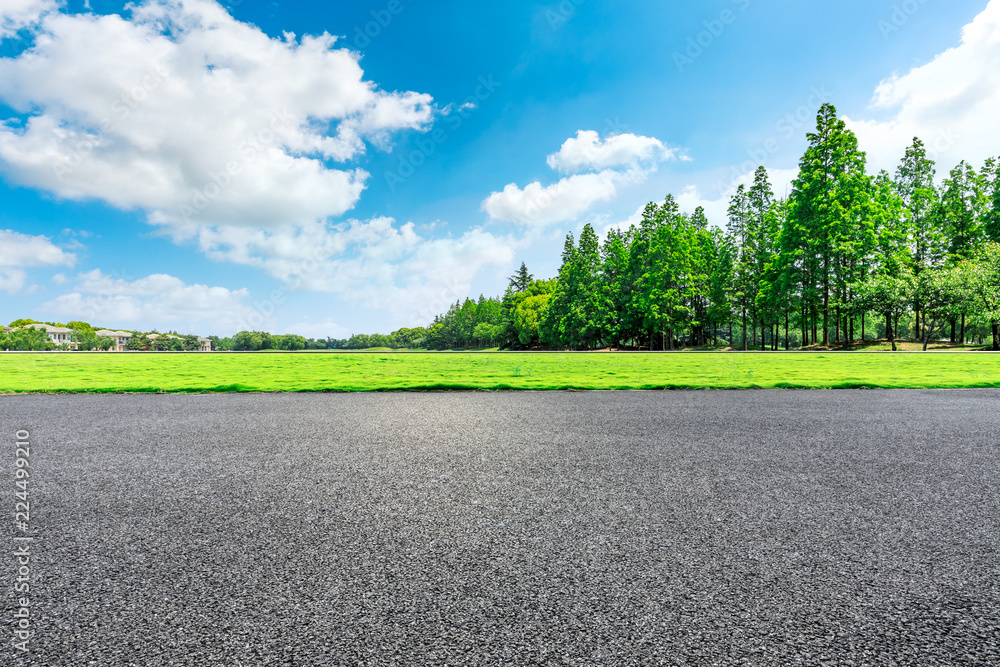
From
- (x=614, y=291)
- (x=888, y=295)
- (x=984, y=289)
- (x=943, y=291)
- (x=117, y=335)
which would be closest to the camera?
(x=984, y=289)

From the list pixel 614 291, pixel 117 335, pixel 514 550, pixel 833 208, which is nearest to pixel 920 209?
pixel 833 208

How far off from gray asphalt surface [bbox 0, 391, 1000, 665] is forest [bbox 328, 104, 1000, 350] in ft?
119

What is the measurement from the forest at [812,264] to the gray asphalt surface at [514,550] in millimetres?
36293

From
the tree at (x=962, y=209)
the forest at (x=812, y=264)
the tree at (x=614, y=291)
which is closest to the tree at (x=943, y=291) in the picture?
the forest at (x=812, y=264)

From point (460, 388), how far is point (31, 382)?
41.8 ft

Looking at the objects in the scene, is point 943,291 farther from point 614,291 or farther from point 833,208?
point 614,291

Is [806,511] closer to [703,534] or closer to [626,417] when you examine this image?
[703,534]

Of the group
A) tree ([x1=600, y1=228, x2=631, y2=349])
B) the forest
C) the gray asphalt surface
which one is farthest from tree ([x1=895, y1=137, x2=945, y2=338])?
the gray asphalt surface

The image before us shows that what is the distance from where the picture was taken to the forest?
111 ft

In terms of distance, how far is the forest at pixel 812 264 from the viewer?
111 ft

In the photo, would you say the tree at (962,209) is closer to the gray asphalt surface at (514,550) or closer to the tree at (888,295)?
the tree at (888,295)

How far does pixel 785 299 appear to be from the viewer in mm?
40312

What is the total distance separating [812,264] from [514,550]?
42.9m

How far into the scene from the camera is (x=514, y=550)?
2934mm
